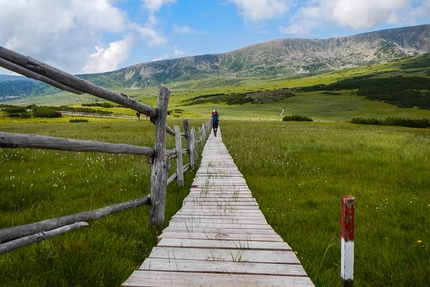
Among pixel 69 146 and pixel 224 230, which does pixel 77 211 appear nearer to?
pixel 69 146

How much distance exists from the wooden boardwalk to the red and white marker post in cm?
67

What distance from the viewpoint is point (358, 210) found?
6.21 metres

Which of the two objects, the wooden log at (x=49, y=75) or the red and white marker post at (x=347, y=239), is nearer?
the red and white marker post at (x=347, y=239)

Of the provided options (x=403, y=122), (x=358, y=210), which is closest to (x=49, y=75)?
(x=358, y=210)

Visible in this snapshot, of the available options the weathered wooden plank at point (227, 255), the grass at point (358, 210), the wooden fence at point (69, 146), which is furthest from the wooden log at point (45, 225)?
the grass at point (358, 210)

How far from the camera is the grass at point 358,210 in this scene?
3.82 m

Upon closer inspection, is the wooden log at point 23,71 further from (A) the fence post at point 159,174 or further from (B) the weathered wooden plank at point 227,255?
(B) the weathered wooden plank at point 227,255

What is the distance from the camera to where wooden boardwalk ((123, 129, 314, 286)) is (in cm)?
314

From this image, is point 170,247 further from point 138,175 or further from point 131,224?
point 138,175

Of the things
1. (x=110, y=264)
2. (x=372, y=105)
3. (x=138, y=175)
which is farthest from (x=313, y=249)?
(x=372, y=105)

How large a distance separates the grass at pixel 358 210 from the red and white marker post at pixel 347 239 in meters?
0.91

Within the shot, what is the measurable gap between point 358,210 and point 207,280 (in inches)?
171

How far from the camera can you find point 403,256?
410cm

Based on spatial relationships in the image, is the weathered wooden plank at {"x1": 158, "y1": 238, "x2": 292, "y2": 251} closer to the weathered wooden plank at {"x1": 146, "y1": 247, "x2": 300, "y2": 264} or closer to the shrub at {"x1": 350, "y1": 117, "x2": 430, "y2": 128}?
the weathered wooden plank at {"x1": 146, "y1": 247, "x2": 300, "y2": 264}
